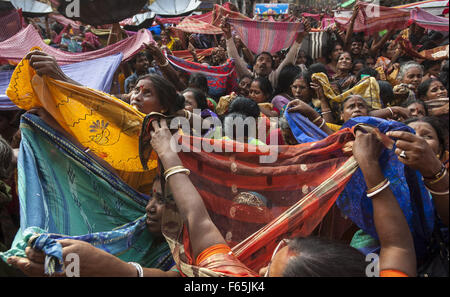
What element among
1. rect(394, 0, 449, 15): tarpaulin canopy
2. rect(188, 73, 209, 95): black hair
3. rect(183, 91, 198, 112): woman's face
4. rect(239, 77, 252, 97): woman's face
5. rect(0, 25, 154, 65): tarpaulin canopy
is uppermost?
rect(394, 0, 449, 15): tarpaulin canopy

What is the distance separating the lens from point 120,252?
6.91ft

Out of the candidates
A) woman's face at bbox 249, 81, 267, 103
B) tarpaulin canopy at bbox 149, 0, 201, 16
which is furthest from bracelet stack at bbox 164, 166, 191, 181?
tarpaulin canopy at bbox 149, 0, 201, 16

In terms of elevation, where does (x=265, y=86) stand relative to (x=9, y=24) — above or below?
below

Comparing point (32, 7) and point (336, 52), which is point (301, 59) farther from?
point (32, 7)

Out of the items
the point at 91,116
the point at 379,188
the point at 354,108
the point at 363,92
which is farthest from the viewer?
the point at 363,92

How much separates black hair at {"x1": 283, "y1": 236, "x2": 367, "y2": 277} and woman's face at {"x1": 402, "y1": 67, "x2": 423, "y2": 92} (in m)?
4.35

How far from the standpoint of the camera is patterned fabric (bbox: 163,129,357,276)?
5.83 feet

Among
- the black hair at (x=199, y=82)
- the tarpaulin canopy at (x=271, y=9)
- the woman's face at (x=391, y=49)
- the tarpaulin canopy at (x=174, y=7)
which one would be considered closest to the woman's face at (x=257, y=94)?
the black hair at (x=199, y=82)

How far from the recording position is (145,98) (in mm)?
2678

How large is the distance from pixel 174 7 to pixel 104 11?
31.5ft

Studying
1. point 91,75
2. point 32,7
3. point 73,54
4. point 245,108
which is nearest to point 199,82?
point 91,75

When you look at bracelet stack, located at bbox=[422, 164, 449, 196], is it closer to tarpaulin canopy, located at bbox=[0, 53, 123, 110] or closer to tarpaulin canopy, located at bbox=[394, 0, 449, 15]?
tarpaulin canopy, located at bbox=[0, 53, 123, 110]

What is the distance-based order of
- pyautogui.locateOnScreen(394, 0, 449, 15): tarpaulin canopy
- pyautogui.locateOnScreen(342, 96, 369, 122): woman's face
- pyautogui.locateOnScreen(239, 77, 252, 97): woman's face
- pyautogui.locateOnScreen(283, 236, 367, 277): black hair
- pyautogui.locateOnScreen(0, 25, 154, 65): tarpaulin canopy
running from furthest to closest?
pyautogui.locateOnScreen(394, 0, 449, 15): tarpaulin canopy
pyautogui.locateOnScreen(239, 77, 252, 97): woman's face
pyautogui.locateOnScreen(0, 25, 154, 65): tarpaulin canopy
pyautogui.locateOnScreen(342, 96, 369, 122): woman's face
pyautogui.locateOnScreen(283, 236, 367, 277): black hair
